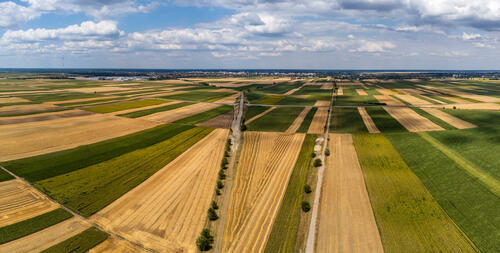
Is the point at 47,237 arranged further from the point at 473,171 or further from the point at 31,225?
the point at 473,171

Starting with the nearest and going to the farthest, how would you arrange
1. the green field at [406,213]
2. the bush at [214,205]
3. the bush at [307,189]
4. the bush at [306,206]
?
the green field at [406,213], the bush at [306,206], the bush at [214,205], the bush at [307,189]

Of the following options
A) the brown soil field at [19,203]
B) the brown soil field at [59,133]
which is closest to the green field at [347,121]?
the brown soil field at [59,133]

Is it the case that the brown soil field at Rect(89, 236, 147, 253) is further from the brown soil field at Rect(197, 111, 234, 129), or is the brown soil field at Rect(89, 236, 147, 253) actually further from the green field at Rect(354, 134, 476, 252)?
the brown soil field at Rect(197, 111, 234, 129)

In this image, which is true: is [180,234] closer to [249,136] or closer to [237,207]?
[237,207]

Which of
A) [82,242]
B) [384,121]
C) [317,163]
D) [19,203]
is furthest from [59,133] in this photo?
[384,121]

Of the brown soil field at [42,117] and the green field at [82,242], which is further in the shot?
the brown soil field at [42,117]

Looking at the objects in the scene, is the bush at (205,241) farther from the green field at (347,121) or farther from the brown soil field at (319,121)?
the green field at (347,121)

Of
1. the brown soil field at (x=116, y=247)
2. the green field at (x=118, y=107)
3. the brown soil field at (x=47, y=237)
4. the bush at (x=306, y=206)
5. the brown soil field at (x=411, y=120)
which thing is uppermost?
the green field at (x=118, y=107)
